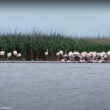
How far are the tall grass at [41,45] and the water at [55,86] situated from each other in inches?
73.4

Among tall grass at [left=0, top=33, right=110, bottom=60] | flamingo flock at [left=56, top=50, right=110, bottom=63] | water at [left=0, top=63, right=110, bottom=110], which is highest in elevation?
tall grass at [left=0, top=33, right=110, bottom=60]

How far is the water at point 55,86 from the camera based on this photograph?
356 inches

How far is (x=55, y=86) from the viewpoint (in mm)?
11312

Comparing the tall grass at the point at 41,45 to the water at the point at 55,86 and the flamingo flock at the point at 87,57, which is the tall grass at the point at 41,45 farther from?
the water at the point at 55,86

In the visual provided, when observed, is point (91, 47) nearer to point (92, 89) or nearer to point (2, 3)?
point (2, 3)

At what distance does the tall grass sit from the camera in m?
17.5

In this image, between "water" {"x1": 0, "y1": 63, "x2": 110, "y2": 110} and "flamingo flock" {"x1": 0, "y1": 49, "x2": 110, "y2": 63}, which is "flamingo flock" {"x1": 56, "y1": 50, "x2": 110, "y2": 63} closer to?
"flamingo flock" {"x1": 0, "y1": 49, "x2": 110, "y2": 63}

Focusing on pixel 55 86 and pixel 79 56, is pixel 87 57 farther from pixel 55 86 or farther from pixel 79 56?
pixel 55 86

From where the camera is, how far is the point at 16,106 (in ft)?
28.8

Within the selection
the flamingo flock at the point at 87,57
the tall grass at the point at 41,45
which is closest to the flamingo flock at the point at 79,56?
the flamingo flock at the point at 87,57

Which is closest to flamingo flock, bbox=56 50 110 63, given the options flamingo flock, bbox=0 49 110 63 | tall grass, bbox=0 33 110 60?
flamingo flock, bbox=0 49 110 63

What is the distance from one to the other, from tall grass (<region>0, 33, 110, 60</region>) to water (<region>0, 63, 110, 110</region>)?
1.86 metres

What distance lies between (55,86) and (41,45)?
251 inches

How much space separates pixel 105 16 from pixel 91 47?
2577 millimetres
